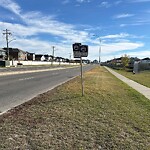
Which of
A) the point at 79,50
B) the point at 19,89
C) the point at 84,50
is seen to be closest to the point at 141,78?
the point at 19,89

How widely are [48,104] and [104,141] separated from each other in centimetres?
461

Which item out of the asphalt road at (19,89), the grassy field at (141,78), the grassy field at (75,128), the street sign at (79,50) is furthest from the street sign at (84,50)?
the grassy field at (141,78)

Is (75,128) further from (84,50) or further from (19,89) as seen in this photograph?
(19,89)

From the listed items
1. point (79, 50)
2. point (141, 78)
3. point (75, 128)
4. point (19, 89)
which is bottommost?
point (141, 78)

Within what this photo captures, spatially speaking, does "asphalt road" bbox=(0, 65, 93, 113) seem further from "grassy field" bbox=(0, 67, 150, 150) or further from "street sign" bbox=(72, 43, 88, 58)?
"street sign" bbox=(72, 43, 88, 58)

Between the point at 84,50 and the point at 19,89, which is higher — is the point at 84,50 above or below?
above

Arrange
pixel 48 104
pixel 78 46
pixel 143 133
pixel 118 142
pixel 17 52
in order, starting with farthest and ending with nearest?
pixel 17 52 < pixel 78 46 < pixel 48 104 < pixel 143 133 < pixel 118 142

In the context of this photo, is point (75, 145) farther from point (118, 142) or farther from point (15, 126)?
point (15, 126)

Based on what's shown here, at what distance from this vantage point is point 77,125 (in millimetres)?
6609

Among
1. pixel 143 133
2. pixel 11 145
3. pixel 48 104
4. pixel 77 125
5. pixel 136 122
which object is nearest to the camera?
pixel 11 145

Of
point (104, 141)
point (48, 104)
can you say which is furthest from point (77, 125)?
point (48, 104)

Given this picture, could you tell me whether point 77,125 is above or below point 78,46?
below

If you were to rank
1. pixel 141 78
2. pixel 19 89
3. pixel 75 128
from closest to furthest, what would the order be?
1. pixel 75 128
2. pixel 19 89
3. pixel 141 78

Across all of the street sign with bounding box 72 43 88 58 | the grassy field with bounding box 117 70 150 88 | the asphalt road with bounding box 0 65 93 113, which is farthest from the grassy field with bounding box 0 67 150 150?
the grassy field with bounding box 117 70 150 88
